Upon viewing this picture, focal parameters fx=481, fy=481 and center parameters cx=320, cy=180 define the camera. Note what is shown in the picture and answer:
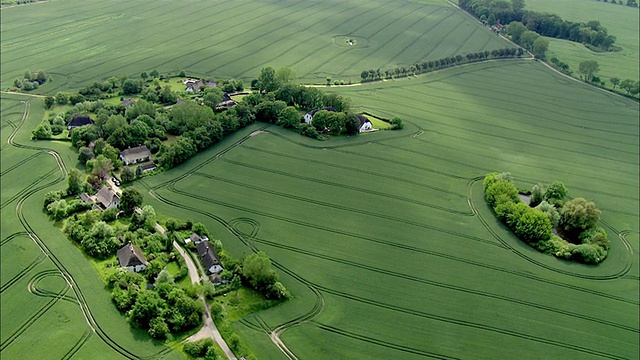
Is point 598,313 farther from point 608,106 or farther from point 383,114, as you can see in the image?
point 608,106

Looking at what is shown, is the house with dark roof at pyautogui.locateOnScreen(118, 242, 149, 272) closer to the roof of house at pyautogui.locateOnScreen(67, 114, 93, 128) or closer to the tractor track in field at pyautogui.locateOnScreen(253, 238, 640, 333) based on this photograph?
the tractor track in field at pyautogui.locateOnScreen(253, 238, 640, 333)

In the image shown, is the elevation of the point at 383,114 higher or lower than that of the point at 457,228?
higher

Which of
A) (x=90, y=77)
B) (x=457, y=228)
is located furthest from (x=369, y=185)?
(x=90, y=77)

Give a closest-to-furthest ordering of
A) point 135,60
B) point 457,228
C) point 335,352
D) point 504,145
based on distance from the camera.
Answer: point 335,352, point 457,228, point 504,145, point 135,60

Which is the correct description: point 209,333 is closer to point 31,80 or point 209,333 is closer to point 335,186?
point 335,186

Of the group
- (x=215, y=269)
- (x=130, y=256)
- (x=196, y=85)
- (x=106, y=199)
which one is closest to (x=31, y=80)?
(x=196, y=85)

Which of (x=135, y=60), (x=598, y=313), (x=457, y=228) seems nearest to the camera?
(x=598, y=313)
